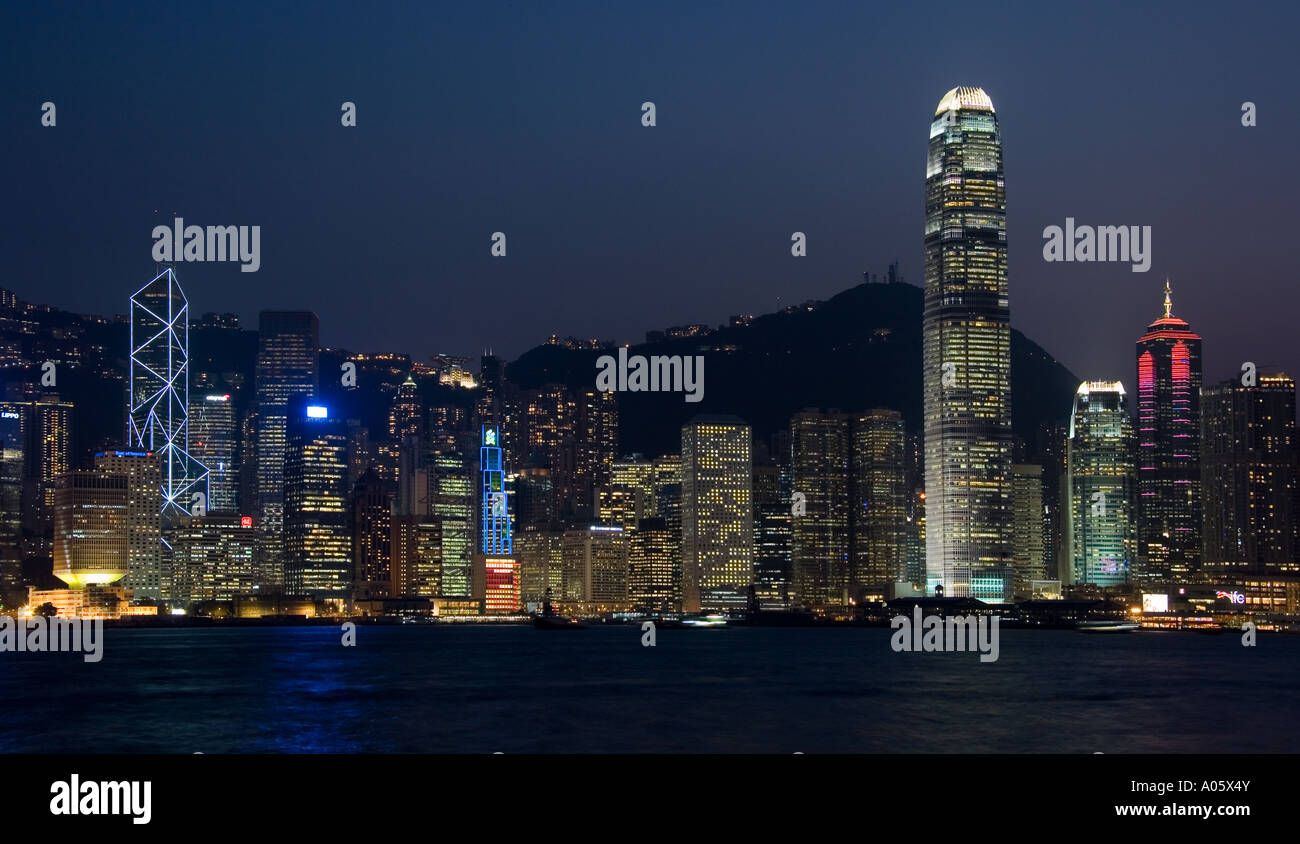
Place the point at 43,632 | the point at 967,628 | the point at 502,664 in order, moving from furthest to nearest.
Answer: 1. the point at 967,628
2. the point at 43,632
3. the point at 502,664

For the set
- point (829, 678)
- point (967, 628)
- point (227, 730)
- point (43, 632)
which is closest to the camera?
point (227, 730)
